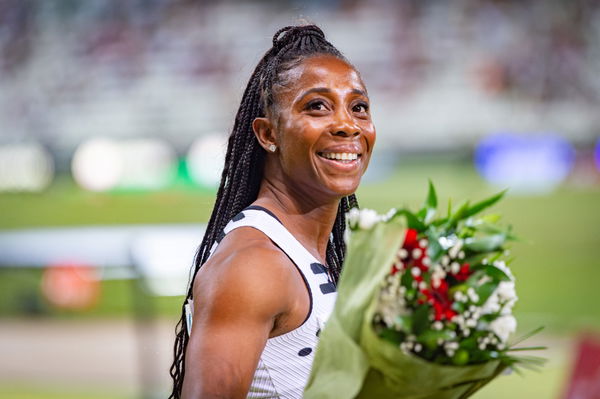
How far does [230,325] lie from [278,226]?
0.37 meters

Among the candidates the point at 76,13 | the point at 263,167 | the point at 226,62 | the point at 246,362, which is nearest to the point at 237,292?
the point at 246,362

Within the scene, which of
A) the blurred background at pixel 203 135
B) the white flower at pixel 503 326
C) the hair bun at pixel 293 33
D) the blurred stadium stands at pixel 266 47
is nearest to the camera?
the white flower at pixel 503 326

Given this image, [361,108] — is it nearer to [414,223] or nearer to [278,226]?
[278,226]

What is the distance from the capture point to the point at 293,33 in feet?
8.37

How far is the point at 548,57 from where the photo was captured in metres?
10.4

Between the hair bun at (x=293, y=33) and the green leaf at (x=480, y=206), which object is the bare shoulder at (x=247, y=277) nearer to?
the green leaf at (x=480, y=206)

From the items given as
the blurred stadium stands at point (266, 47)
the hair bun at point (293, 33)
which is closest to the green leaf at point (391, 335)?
the hair bun at point (293, 33)

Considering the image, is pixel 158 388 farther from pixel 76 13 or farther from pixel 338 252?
pixel 76 13

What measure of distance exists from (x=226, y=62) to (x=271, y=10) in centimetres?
79

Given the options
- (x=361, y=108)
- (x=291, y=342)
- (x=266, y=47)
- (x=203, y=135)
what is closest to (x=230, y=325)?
(x=291, y=342)

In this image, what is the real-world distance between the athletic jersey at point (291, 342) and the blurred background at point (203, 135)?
6.12 m

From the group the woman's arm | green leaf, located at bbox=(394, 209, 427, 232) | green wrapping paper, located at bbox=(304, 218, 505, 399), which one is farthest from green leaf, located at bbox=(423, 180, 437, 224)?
the woman's arm

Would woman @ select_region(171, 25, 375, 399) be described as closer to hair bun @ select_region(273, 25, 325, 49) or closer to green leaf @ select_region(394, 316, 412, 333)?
hair bun @ select_region(273, 25, 325, 49)

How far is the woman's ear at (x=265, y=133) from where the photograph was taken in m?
2.42
